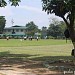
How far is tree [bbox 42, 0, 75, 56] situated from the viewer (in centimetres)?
1762

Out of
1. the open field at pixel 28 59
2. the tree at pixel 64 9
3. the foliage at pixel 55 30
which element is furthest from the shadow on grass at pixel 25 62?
the foliage at pixel 55 30

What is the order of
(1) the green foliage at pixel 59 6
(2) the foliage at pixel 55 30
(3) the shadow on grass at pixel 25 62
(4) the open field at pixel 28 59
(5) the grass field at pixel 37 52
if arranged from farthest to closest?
1. (2) the foliage at pixel 55 30
2. (5) the grass field at pixel 37 52
3. (3) the shadow on grass at pixel 25 62
4. (1) the green foliage at pixel 59 6
5. (4) the open field at pixel 28 59

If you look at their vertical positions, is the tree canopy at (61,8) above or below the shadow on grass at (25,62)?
above

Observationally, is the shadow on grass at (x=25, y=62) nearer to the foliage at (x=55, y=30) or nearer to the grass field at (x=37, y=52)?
the grass field at (x=37, y=52)

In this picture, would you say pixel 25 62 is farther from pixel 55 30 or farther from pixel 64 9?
pixel 55 30

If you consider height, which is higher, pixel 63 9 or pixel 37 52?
pixel 63 9

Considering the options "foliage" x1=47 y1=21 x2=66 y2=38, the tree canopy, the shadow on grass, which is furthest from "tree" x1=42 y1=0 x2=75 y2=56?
"foliage" x1=47 y1=21 x2=66 y2=38

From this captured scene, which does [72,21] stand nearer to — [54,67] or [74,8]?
[74,8]

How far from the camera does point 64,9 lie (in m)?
18.3

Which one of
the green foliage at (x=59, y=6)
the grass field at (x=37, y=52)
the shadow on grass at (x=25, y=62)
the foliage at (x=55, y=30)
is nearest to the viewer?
the green foliage at (x=59, y=6)

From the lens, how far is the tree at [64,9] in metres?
17.6

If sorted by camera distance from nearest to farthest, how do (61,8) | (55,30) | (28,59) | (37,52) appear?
(61,8), (28,59), (37,52), (55,30)

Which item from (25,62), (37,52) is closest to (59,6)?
(25,62)

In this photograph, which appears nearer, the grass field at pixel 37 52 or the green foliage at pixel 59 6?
the green foliage at pixel 59 6
